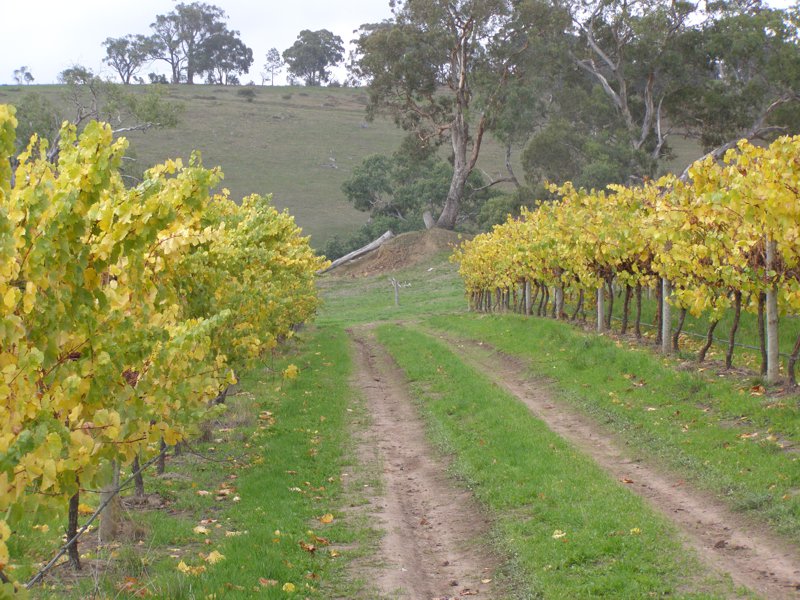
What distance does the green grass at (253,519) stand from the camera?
23.1 feet

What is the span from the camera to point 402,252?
54281 millimetres

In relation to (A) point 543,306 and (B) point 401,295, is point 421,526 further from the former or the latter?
(B) point 401,295

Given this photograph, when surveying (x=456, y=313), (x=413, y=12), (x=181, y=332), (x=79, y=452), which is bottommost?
(x=456, y=313)

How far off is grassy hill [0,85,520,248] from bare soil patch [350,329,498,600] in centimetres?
5291

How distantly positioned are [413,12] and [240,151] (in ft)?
133

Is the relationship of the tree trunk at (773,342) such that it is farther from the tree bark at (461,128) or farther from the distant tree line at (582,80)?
the tree bark at (461,128)

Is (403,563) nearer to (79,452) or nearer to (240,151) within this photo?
(79,452)

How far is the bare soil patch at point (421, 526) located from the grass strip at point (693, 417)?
9.33 ft

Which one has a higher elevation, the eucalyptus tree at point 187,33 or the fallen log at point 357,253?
the eucalyptus tree at point 187,33

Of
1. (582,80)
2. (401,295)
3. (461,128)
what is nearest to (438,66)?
(461,128)

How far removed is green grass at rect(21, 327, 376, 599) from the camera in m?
7.03

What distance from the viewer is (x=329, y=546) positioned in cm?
843

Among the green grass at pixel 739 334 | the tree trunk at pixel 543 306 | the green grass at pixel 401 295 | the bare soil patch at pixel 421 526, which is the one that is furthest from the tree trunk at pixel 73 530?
the green grass at pixel 401 295

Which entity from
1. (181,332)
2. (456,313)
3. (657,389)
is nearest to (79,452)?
(181,332)
